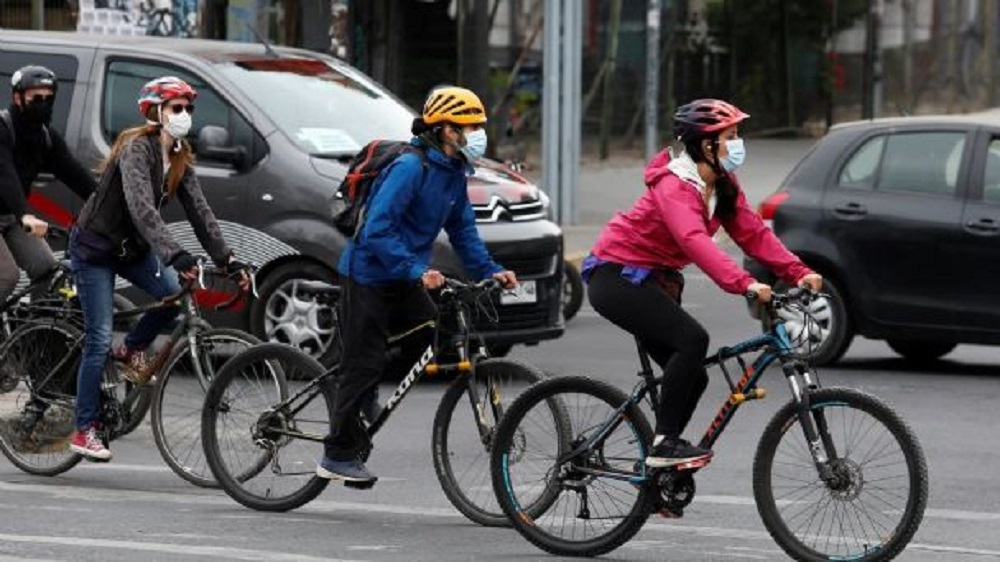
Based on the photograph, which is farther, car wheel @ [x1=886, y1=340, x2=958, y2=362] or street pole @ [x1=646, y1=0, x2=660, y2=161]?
street pole @ [x1=646, y1=0, x2=660, y2=161]

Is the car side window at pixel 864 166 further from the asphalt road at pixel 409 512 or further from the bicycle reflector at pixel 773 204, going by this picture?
the asphalt road at pixel 409 512

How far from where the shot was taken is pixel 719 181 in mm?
8984

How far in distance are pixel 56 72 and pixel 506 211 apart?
270 centimetres

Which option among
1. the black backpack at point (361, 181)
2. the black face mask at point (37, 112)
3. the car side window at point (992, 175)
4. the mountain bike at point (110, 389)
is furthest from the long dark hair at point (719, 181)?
the car side window at point (992, 175)

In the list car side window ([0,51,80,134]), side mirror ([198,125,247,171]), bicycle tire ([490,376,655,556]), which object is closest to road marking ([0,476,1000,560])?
bicycle tire ([490,376,655,556])

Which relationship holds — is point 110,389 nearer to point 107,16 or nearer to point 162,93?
point 162,93

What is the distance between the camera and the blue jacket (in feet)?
31.1

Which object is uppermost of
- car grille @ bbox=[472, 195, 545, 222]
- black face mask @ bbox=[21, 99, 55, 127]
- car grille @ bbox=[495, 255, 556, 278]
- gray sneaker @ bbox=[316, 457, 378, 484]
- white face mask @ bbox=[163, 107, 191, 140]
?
white face mask @ bbox=[163, 107, 191, 140]

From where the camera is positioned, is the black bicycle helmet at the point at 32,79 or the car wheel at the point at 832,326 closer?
the black bicycle helmet at the point at 32,79

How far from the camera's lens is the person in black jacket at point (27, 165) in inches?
474

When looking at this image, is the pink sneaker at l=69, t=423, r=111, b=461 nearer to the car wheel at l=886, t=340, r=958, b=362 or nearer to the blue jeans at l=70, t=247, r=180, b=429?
the blue jeans at l=70, t=247, r=180, b=429

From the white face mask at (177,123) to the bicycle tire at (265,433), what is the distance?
0.98 metres

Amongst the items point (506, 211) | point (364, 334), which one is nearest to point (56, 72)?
point (506, 211)

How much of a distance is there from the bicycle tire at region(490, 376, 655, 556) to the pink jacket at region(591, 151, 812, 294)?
471 millimetres
